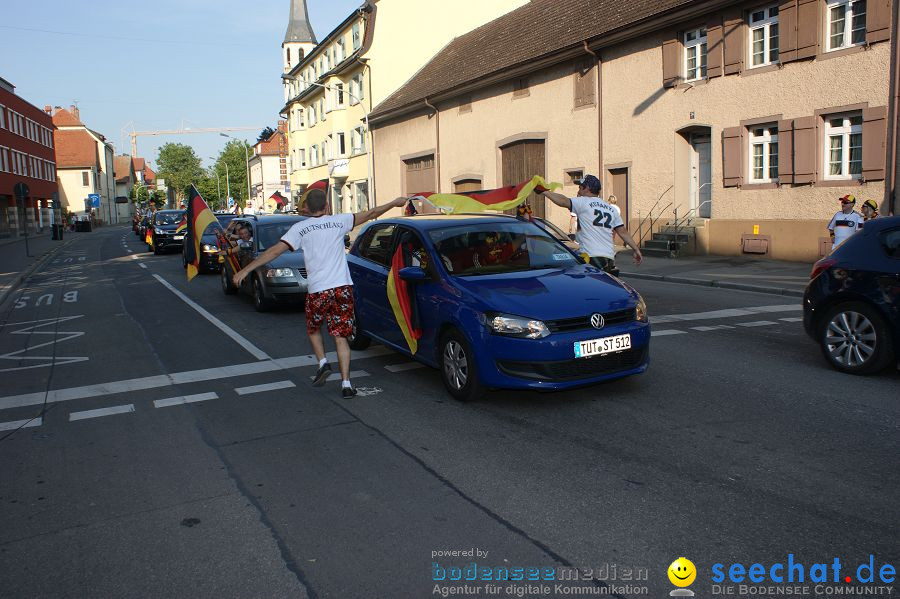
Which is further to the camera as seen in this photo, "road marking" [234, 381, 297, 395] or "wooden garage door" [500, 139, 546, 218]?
"wooden garage door" [500, 139, 546, 218]

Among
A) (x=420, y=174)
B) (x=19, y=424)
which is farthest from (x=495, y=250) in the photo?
(x=420, y=174)

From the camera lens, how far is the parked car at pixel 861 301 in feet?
22.2

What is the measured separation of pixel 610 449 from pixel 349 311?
275 cm

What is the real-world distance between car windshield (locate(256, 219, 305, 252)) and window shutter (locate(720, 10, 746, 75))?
11685 mm

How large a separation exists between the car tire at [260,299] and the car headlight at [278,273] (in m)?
0.31

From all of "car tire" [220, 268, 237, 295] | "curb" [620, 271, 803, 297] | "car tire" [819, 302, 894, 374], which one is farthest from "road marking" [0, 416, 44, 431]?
"curb" [620, 271, 803, 297]

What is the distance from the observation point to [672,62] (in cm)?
2036

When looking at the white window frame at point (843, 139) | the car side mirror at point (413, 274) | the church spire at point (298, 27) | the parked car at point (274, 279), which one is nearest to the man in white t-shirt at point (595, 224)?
the car side mirror at point (413, 274)

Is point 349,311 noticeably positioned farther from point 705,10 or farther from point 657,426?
point 705,10

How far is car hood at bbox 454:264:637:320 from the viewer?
236 inches

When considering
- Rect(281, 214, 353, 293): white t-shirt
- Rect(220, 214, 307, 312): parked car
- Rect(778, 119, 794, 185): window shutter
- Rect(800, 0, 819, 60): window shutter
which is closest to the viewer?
Rect(281, 214, 353, 293): white t-shirt

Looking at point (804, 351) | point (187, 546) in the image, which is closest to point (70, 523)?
point (187, 546)

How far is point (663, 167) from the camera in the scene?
20875mm

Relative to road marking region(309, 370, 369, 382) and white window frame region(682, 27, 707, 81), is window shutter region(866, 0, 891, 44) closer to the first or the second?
white window frame region(682, 27, 707, 81)
